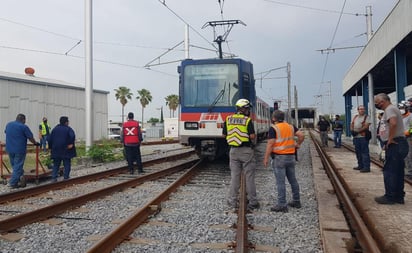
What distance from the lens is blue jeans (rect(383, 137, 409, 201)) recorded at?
5.55 m

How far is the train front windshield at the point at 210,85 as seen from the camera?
379 inches

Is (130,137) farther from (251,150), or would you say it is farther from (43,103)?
(43,103)

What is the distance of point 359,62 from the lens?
68.8 ft

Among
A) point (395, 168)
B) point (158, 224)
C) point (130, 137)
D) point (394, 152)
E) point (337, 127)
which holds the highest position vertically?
point (337, 127)

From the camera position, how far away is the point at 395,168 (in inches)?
220

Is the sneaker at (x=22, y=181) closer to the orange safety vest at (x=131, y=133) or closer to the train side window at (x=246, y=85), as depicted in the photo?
the orange safety vest at (x=131, y=133)

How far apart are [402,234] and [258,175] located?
17.8ft

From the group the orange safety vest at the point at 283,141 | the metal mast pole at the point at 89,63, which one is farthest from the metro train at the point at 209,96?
the metal mast pole at the point at 89,63

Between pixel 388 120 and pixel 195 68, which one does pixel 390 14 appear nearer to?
pixel 195 68

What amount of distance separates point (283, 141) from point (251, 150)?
573mm

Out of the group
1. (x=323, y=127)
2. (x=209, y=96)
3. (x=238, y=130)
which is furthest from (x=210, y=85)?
(x=323, y=127)

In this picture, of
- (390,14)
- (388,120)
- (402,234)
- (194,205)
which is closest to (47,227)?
(194,205)

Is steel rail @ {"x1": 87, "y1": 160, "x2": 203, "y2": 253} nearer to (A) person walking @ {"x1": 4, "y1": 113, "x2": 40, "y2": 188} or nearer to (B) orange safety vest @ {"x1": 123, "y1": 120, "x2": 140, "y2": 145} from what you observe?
(B) orange safety vest @ {"x1": 123, "y1": 120, "x2": 140, "y2": 145}

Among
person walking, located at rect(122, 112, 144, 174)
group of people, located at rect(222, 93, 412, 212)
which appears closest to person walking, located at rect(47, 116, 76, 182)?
person walking, located at rect(122, 112, 144, 174)
